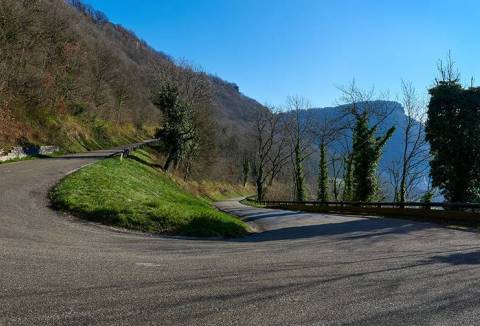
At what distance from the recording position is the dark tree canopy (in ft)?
90.5

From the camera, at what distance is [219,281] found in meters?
7.12

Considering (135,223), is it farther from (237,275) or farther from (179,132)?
(179,132)

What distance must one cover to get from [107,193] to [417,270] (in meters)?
12.8

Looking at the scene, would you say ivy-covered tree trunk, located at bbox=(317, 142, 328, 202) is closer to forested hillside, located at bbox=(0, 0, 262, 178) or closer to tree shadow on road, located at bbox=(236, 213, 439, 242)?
forested hillside, located at bbox=(0, 0, 262, 178)

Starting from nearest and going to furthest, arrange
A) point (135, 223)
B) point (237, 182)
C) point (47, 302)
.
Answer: point (47, 302) → point (135, 223) → point (237, 182)

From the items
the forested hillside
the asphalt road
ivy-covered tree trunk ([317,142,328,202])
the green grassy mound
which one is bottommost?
the asphalt road

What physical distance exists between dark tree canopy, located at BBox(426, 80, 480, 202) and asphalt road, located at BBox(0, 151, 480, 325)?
17329 mm

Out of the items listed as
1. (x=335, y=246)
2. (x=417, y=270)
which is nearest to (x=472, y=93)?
(x=335, y=246)

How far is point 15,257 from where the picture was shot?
25.7 feet

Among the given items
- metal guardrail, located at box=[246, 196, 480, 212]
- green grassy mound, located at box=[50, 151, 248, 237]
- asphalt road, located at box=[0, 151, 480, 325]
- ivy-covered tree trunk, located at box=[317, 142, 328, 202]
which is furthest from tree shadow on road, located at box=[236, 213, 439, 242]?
ivy-covered tree trunk, located at box=[317, 142, 328, 202]

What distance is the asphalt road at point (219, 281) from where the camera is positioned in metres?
5.39

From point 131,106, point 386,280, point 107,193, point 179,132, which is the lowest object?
point 386,280

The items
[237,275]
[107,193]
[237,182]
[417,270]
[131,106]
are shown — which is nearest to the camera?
[237,275]

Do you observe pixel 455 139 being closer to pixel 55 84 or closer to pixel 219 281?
pixel 219 281
